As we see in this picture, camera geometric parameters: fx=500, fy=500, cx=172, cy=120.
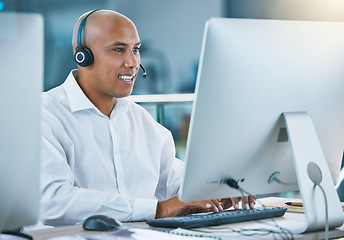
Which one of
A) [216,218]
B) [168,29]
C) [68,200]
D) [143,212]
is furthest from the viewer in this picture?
[168,29]

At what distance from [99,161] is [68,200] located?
0.29 m

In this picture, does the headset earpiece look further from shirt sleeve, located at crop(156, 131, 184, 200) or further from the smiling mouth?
shirt sleeve, located at crop(156, 131, 184, 200)

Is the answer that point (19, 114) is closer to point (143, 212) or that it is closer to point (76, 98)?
point (143, 212)

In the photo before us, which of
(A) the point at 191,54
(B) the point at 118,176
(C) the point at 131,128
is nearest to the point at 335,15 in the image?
(A) the point at 191,54

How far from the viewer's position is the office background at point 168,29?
3.55m

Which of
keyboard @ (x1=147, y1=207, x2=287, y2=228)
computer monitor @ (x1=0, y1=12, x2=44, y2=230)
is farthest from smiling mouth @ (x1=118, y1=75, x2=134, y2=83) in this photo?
computer monitor @ (x1=0, y1=12, x2=44, y2=230)

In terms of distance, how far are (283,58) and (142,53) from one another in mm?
2657

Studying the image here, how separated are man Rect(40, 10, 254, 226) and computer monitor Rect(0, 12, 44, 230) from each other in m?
0.58

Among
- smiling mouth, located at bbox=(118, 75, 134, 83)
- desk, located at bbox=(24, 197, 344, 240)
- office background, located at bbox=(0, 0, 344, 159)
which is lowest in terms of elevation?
desk, located at bbox=(24, 197, 344, 240)

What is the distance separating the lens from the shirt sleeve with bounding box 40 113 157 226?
4.80 ft

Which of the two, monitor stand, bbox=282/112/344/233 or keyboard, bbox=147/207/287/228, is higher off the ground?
monitor stand, bbox=282/112/344/233

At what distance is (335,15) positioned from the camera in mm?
3336

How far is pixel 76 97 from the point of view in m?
1.89

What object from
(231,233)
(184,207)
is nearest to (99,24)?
(184,207)
